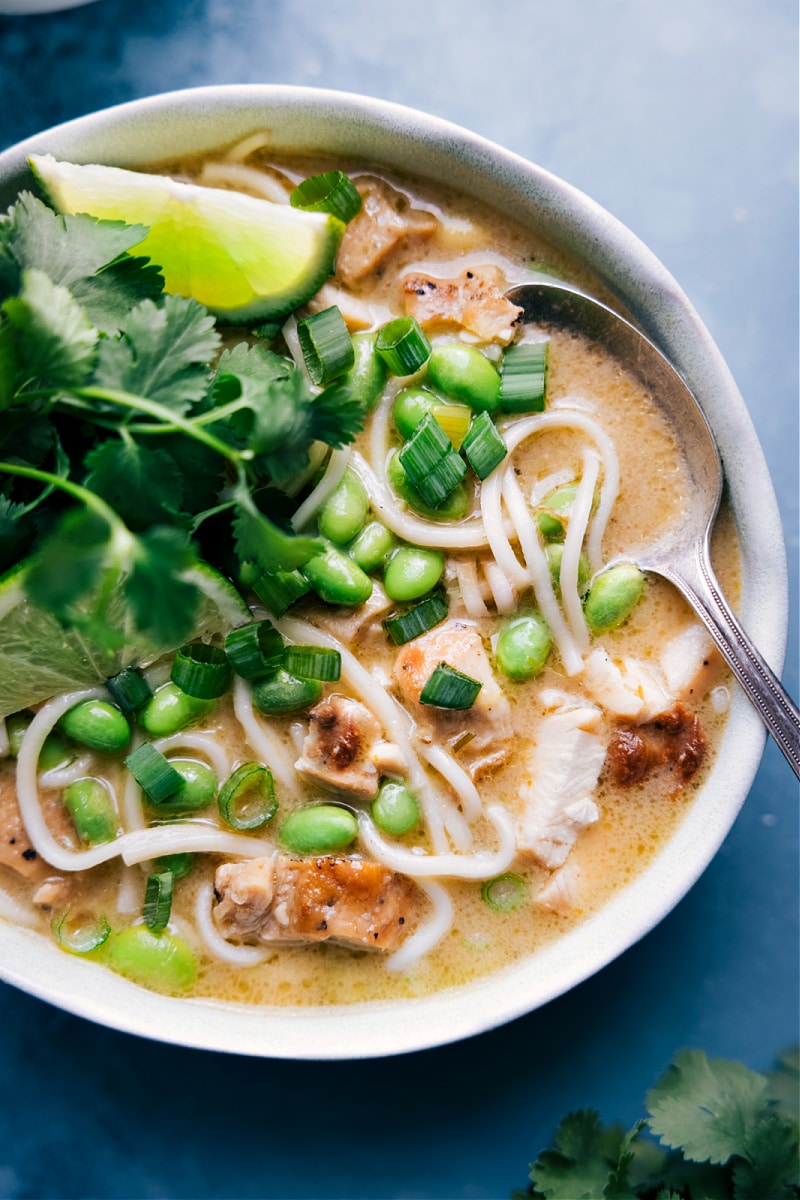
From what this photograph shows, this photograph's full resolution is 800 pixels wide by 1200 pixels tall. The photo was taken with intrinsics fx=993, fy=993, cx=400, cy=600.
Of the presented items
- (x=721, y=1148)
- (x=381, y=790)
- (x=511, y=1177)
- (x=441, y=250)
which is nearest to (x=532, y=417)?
(x=441, y=250)

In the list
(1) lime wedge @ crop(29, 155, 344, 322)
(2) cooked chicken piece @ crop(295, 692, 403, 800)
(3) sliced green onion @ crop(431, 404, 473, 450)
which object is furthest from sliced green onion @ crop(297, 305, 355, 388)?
(2) cooked chicken piece @ crop(295, 692, 403, 800)

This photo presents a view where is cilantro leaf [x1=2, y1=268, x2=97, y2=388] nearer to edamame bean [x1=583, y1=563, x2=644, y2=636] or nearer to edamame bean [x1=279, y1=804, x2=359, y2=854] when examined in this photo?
edamame bean [x1=279, y1=804, x2=359, y2=854]

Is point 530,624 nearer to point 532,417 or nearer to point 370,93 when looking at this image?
point 532,417

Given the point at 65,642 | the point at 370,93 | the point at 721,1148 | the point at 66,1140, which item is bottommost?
the point at 66,1140

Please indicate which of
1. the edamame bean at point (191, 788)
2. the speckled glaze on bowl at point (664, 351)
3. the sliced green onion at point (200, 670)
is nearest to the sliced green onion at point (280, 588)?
the sliced green onion at point (200, 670)

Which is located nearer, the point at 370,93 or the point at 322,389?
the point at 322,389

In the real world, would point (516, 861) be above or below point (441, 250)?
below

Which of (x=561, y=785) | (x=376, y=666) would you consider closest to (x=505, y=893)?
(x=561, y=785)
